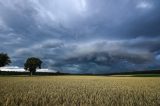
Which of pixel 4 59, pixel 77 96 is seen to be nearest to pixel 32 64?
pixel 4 59

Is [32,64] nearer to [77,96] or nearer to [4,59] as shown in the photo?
[4,59]

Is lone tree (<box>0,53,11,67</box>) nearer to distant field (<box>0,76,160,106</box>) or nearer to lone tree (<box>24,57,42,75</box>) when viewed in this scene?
lone tree (<box>24,57,42,75</box>)

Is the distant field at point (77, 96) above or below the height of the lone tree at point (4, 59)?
below

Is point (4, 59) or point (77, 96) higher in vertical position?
point (4, 59)

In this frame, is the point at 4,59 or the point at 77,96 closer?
the point at 77,96

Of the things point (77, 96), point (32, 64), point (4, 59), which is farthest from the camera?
point (32, 64)

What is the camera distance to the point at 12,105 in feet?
28.7

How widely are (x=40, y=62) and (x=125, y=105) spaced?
109 metres

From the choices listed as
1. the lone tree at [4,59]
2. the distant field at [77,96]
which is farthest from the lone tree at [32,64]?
the distant field at [77,96]

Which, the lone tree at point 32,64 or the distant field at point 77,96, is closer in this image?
the distant field at point 77,96

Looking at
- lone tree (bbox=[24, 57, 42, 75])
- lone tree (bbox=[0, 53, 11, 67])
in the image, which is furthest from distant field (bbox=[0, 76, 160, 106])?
lone tree (bbox=[24, 57, 42, 75])

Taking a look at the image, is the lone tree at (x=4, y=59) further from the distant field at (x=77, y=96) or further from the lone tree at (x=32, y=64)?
the distant field at (x=77, y=96)

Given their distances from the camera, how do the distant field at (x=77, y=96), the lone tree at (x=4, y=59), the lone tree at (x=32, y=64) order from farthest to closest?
the lone tree at (x=32, y=64)
the lone tree at (x=4, y=59)
the distant field at (x=77, y=96)

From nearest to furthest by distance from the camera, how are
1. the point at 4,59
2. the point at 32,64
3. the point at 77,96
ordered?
the point at 77,96 → the point at 4,59 → the point at 32,64
